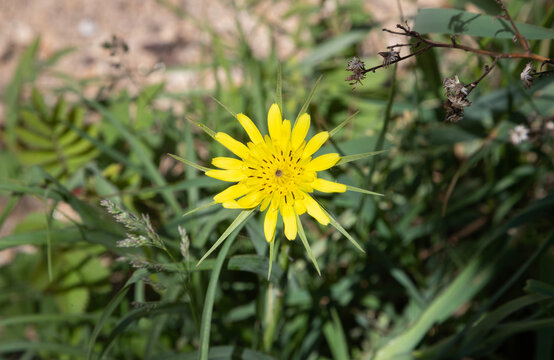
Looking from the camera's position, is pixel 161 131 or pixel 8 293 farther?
pixel 161 131

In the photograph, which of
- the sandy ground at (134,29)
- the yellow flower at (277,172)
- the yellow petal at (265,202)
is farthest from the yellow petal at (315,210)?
the sandy ground at (134,29)

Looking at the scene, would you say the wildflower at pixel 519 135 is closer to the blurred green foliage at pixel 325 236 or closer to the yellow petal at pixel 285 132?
the blurred green foliage at pixel 325 236

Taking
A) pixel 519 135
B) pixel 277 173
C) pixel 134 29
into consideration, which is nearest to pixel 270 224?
pixel 277 173

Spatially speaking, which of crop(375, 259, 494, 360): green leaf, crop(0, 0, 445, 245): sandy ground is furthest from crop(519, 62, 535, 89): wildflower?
crop(0, 0, 445, 245): sandy ground

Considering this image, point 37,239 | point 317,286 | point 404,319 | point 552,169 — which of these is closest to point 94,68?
point 37,239

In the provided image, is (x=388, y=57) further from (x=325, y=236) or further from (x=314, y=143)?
(x=325, y=236)

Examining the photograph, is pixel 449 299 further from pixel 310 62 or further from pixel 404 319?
pixel 310 62
